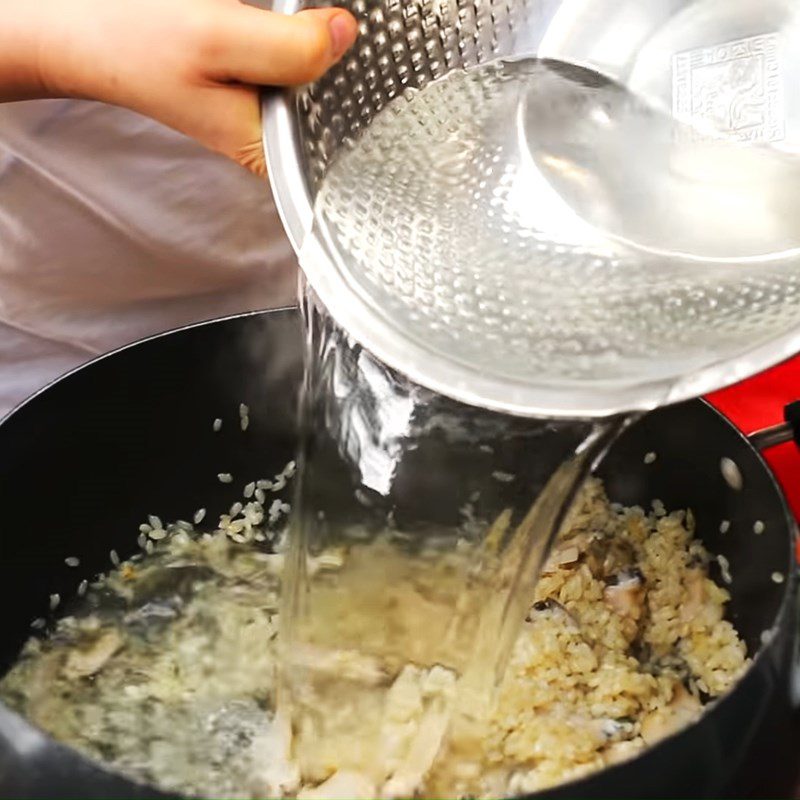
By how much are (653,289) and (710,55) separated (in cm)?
17

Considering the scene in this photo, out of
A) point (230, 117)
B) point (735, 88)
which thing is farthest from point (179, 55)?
point (735, 88)

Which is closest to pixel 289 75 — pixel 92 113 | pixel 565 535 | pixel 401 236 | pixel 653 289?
pixel 401 236

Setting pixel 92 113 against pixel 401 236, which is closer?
pixel 401 236

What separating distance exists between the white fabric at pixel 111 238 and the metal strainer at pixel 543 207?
0.92ft

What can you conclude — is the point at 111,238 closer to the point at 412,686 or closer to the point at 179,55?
the point at 179,55

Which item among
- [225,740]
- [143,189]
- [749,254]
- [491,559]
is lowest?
[225,740]

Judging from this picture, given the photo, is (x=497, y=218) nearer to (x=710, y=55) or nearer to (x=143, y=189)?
(x=710, y=55)

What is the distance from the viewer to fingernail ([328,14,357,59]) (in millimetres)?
622

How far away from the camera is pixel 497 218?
0.68 m

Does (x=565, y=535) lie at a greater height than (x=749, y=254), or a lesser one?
lesser

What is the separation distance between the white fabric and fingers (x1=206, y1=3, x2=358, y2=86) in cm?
30

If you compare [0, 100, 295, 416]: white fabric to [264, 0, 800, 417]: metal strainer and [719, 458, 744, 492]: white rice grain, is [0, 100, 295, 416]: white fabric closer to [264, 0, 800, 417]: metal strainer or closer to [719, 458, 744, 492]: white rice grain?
[264, 0, 800, 417]: metal strainer

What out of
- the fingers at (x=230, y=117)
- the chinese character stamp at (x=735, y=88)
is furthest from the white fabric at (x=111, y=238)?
the chinese character stamp at (x=735, y=88)

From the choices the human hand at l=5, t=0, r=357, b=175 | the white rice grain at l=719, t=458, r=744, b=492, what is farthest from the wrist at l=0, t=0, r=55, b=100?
the white rice grain at l=719, t=458, r=744, b=492
